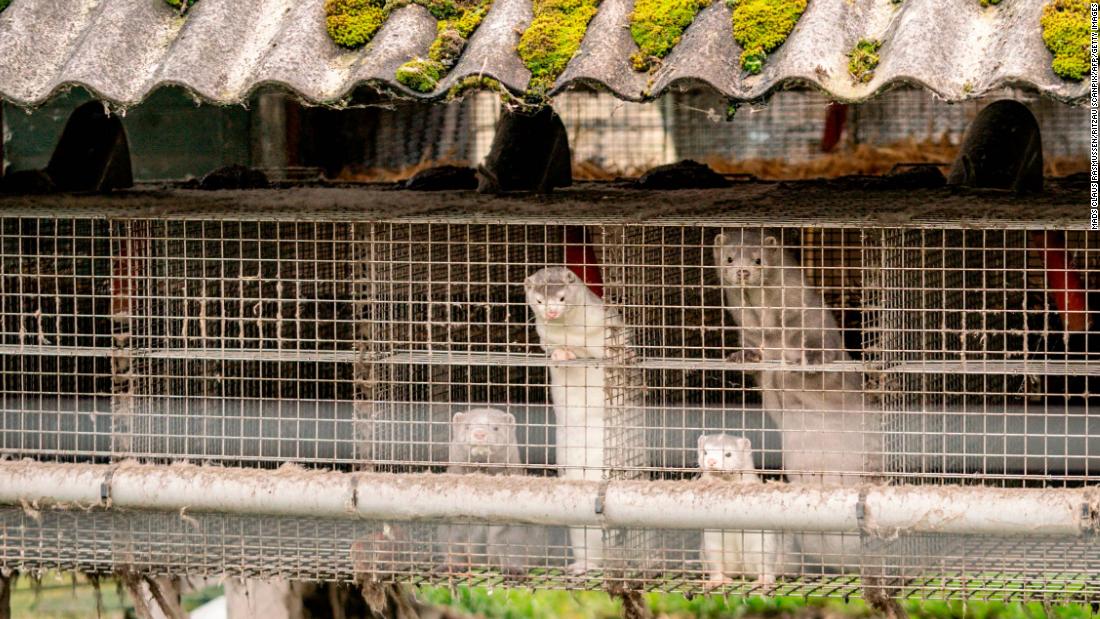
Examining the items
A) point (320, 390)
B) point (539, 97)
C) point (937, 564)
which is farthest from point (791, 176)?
point (539, 97)

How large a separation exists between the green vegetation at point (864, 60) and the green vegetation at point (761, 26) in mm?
215

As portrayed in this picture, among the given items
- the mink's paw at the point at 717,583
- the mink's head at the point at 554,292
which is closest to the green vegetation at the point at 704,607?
the mink's head at the point at 554,292

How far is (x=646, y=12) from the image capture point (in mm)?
4562

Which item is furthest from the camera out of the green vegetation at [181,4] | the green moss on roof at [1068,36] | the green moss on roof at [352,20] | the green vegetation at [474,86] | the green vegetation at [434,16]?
the green vegetation at [181,4]

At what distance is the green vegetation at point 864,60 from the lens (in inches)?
166

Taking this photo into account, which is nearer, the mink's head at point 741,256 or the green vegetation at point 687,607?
the mink's head at point 741,256

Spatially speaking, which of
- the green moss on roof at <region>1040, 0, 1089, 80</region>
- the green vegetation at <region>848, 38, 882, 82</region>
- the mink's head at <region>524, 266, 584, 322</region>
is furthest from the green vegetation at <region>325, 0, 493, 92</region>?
the green moss on roof at <region>1040, 0, 1089, 80</region>

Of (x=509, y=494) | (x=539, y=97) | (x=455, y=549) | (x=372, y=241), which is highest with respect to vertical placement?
(x=539, y=97)

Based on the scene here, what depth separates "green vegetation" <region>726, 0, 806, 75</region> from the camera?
171 inches

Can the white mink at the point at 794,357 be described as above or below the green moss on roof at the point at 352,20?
below

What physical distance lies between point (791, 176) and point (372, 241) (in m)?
5.29

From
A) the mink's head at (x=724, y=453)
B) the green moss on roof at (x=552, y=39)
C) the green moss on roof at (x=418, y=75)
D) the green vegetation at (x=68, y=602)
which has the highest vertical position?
the green moss on roof at (x=552, y=39)

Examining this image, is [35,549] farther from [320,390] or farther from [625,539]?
[625,539]

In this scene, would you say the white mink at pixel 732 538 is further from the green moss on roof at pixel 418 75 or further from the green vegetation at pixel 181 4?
the green vegetation at pixel 181 4
